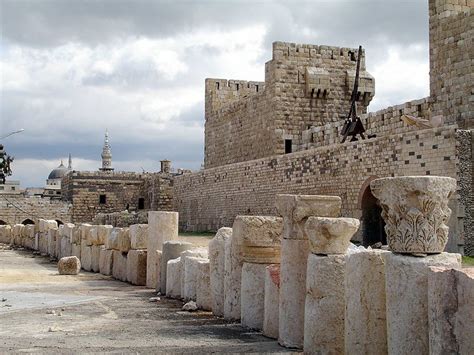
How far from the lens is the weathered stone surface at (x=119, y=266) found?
1192cm

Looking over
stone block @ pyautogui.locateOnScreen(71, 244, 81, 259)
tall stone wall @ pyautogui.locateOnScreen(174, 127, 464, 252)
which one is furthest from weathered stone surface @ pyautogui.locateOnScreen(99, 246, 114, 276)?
tall stone wall @ pyautogui.locateOnScreen(174, 127, 464, 252)

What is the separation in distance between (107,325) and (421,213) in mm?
3732

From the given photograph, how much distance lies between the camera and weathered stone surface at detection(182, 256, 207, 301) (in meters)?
8.89

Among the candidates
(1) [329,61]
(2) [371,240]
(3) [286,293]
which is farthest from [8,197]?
(3) [286,293]

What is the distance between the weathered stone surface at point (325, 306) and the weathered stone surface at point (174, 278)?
404 centimetres

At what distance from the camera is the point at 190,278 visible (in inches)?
353

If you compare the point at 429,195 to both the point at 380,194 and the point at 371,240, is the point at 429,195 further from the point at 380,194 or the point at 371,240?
the point at 371,240

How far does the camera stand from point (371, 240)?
1705 cm

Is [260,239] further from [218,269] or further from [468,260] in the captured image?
[468,260]

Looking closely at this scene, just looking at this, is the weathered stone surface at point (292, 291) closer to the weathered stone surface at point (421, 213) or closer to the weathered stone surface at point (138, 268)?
the weathered stone surface at point (421, 213)

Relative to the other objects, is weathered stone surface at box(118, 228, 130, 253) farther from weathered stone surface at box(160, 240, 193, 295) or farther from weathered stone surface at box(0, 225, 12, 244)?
weathered stone surface at box(0, 225, 12, 244)

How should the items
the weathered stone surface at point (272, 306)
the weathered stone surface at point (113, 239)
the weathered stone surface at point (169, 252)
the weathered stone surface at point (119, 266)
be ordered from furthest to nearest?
the weathered stone surface at point (113, 239) → the weathered stone surface at point (119, 266) → the weathered stone surface at point (169, 252) → the weathered stone surface at point (272, 306)

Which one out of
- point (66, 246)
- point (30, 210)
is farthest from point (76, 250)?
point (30, 210)

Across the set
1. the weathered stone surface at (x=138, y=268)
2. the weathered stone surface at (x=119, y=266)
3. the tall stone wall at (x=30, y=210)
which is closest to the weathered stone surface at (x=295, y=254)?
the weathered stone surface at (x=138, y=268)
